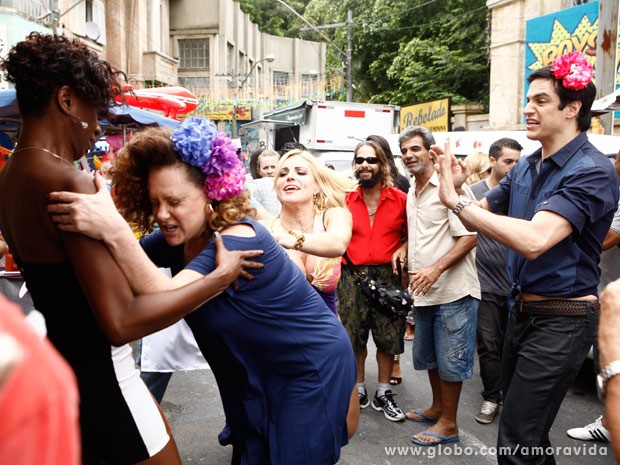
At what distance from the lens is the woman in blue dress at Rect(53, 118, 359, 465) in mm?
2055

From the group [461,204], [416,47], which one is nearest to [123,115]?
[461,204]

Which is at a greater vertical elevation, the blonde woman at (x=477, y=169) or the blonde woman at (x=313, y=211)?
the blonde woman at (x=477, y=169)

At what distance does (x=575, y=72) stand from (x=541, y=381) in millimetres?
1510

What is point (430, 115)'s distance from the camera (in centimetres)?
1536

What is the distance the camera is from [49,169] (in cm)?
190

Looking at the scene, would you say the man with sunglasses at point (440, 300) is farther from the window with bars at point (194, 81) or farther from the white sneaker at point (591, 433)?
the window with bars at point (194, 81)

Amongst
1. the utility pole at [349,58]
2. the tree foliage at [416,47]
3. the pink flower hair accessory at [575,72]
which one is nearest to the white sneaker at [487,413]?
the pink flower hair accessory at [575,72]

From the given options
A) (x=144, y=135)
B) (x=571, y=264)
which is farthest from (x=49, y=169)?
(x=571, y=264)

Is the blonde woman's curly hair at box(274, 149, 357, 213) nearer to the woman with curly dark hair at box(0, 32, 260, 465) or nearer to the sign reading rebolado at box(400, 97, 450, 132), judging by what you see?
the woman with curly dark hair at box(0, 32, 260, 465)

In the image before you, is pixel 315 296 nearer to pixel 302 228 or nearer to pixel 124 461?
pixel 124 461

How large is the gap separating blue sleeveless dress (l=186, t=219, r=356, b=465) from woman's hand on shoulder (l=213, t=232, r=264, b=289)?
29 mm

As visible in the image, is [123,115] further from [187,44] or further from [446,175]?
[187,44]

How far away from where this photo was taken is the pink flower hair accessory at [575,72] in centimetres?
278

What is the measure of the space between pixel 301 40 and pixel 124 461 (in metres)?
57.0
